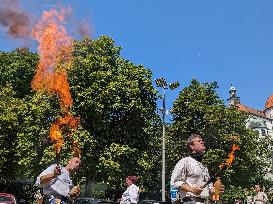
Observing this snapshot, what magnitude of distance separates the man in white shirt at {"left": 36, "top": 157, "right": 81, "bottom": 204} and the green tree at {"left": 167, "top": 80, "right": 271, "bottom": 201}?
37.5m

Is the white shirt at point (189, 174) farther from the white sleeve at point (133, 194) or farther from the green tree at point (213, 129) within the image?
the green tree at point (213, 129)

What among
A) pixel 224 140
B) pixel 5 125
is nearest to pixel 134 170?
pixel 5 125

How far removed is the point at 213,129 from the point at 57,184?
4039 centimetres

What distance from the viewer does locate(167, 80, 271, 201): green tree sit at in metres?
47.0

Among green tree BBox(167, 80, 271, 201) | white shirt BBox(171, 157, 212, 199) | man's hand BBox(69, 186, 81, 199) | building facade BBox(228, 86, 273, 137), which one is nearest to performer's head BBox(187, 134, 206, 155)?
white shirt BBox(171, 157, 212, 199)

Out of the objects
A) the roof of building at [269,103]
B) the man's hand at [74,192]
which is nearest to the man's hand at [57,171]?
the man's hand at [74,192]

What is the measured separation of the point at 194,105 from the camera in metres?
49.0

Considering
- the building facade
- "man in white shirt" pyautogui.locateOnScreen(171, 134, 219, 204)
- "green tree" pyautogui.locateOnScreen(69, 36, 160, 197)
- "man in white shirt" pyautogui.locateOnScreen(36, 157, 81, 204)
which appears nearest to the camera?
"man in white shirt" pyautogui.locateOnScreen(171, 134, 219, 204)

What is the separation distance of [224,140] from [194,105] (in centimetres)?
443

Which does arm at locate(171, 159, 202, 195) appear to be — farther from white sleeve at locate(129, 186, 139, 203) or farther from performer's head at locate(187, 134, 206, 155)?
white sleeve at locate(129, 186, 139, 203)

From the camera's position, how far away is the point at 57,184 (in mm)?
8953

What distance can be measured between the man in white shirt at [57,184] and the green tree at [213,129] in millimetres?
37505

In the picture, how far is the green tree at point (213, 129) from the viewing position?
4697cm

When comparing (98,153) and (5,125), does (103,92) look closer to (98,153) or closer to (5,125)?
(98,153)
